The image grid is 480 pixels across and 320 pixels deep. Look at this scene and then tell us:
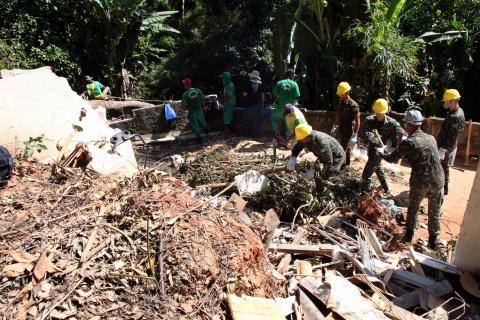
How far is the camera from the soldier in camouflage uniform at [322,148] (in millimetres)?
5727

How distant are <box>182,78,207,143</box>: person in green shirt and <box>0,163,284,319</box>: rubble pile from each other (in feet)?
17.5

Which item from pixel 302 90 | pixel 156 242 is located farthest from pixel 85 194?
pixel 302 90

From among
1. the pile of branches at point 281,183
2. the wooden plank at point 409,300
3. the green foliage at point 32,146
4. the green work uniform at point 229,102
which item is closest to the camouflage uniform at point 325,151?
the pile of branches at point 281,183

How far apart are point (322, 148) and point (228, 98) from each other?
188 inches

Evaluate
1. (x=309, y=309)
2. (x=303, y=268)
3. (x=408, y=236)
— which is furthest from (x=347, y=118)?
(x=309, y=309)

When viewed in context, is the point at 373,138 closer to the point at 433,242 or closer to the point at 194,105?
the point at 433,242

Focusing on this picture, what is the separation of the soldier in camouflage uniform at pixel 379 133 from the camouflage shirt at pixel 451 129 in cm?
69

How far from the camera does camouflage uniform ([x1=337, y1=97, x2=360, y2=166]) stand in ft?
23.5

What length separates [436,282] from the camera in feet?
14.0

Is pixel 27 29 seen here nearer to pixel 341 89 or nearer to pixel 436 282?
pixel 341 89

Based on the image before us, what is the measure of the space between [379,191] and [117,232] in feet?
12.9

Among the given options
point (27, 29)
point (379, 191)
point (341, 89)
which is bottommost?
point (379, 191)

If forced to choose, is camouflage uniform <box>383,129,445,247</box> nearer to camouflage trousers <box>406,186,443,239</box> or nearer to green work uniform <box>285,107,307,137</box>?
camouflage trousers <box>406,186,443,239</box>

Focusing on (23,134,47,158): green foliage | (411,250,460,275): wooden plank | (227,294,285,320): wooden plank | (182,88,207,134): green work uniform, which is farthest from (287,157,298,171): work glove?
(182,88,207,134): green work uniform
